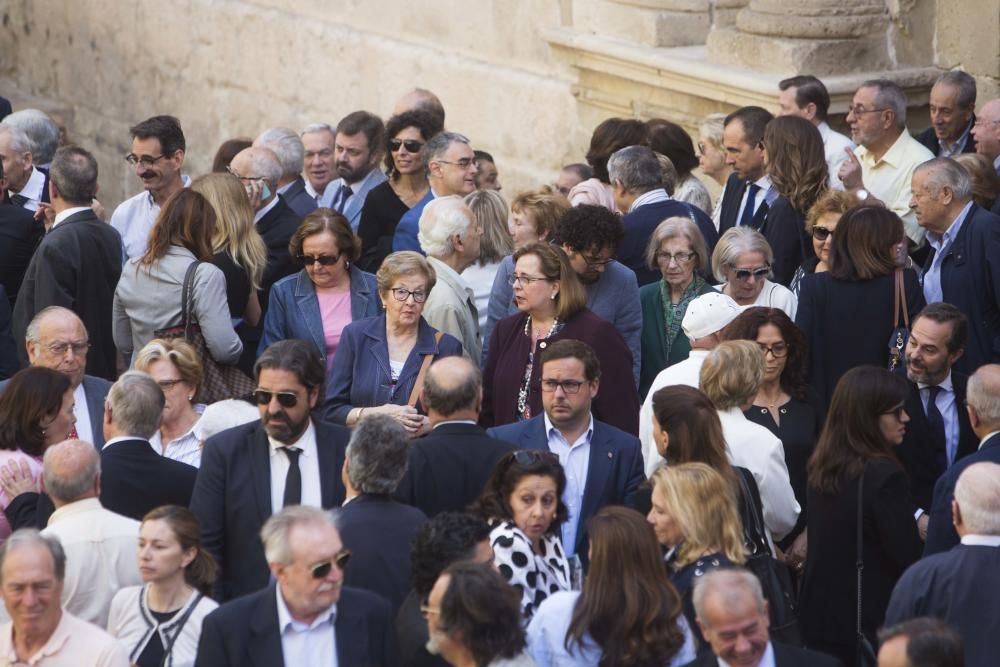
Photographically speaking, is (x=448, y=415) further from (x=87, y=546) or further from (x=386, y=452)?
(x=87, y=546)

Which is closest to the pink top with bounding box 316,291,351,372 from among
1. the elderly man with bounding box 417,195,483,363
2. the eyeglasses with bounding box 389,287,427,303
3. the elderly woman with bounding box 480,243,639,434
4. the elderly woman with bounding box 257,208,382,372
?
the elderly woman with bounding box 257,208,382,372

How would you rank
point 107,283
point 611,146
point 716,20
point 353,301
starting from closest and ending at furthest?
1. point 353,301
2. point 107,283
3. point 611,146
4. point 716,20

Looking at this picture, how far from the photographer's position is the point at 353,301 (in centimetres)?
827

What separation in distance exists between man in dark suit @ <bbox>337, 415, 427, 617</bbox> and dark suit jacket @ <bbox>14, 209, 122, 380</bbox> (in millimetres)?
2954

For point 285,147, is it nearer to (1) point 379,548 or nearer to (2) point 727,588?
(1) point 379,548

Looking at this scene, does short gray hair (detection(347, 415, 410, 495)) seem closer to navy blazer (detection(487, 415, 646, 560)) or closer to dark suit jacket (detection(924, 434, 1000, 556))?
navy blazer (detection(487, 415, 646, 560))

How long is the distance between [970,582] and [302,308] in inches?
136

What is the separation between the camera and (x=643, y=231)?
883 cm

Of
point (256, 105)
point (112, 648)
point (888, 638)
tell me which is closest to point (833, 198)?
point (888, 638)

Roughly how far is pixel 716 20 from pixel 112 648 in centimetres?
754

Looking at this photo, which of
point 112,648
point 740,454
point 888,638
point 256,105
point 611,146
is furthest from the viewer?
point 256,105

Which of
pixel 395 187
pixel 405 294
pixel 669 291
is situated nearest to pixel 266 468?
pixel 405 294

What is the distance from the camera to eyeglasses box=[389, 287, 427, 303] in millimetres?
7645

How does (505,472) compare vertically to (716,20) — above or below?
below
